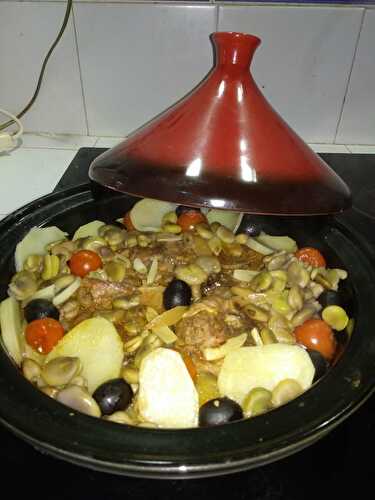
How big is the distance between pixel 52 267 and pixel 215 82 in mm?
565

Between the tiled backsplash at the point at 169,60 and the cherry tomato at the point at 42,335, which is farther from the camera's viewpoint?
the tiled backsplash at the point at 169,60

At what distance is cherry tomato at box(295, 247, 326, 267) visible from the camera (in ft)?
3.61

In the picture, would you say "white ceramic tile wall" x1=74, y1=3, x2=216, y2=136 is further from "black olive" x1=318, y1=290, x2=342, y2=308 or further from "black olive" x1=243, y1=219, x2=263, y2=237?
"black olive" x1=318, y1=290, x2=342, y2=308

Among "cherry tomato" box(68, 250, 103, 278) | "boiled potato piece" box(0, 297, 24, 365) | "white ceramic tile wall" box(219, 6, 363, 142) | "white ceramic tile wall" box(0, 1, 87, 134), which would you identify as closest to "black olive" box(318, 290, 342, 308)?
"cherry tomato" box(68, 250, 103, 278)

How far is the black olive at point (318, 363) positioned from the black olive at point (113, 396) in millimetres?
343

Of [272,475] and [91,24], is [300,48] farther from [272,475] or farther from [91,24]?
[272,475]

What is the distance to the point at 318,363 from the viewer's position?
2.79 ft

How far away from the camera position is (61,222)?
1188 millimetres

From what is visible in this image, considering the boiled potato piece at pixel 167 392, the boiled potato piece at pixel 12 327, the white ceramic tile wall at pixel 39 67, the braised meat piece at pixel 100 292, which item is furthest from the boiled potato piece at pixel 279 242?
the white ceramic tile wall at pixel 39 67

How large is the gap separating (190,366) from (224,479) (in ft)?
0.72

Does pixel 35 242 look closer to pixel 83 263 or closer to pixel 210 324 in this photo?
pixel 83 263

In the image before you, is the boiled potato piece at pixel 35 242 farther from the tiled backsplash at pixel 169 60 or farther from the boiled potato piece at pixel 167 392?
the tiled backsplash at pixel 169 60

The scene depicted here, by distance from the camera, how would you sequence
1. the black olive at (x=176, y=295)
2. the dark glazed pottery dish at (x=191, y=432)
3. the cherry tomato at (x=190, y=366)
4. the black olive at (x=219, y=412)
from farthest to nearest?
the black olive at (x=176, y=295) < the cherry tomato at (x=190, y=366) < the black olive at (x=219, y=412) < the dark glazed pottery dish at (x=191, y=432)

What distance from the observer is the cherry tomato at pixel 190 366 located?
84cm
